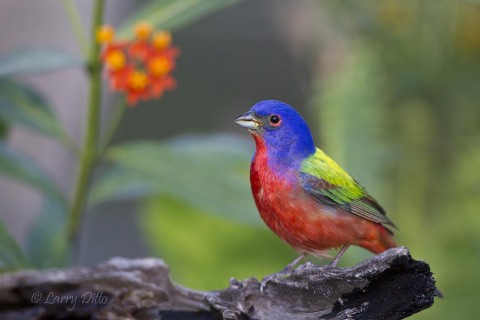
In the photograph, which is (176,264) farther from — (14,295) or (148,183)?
(14,295)

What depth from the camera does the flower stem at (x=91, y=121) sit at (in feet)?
7.12

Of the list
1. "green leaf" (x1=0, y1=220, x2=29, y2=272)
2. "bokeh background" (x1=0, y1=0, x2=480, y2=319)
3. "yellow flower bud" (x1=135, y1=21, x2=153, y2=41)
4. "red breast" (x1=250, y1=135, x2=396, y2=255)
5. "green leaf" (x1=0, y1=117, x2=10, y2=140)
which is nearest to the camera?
"red breast" (x1=250, y1=135, x2=396, y2=255)

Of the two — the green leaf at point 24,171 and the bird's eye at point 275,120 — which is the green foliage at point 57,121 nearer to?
the green leaf at point 24,171

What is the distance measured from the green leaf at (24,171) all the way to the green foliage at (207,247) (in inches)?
56.0

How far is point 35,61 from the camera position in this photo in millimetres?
2111

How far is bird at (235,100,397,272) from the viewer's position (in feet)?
4.90

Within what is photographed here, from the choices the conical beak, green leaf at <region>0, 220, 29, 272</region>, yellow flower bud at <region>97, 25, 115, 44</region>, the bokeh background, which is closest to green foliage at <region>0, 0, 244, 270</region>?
yellow flower bud at <region>97, 25, 115, 44</region>

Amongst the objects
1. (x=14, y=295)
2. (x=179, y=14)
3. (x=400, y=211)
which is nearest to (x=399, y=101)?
(x=400, y=211)

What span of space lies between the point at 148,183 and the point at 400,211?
192cm

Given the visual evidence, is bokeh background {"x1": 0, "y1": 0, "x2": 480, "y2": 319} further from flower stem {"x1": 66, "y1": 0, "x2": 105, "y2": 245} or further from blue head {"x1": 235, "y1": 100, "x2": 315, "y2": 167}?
blue head {"x1": 235, "y1": 100, "x2": 315, "y2": 167}

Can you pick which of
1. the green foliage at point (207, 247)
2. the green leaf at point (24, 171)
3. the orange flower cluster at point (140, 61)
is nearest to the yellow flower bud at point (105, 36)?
the orange flower cluster at point (140, 61)

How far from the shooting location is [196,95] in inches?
236
